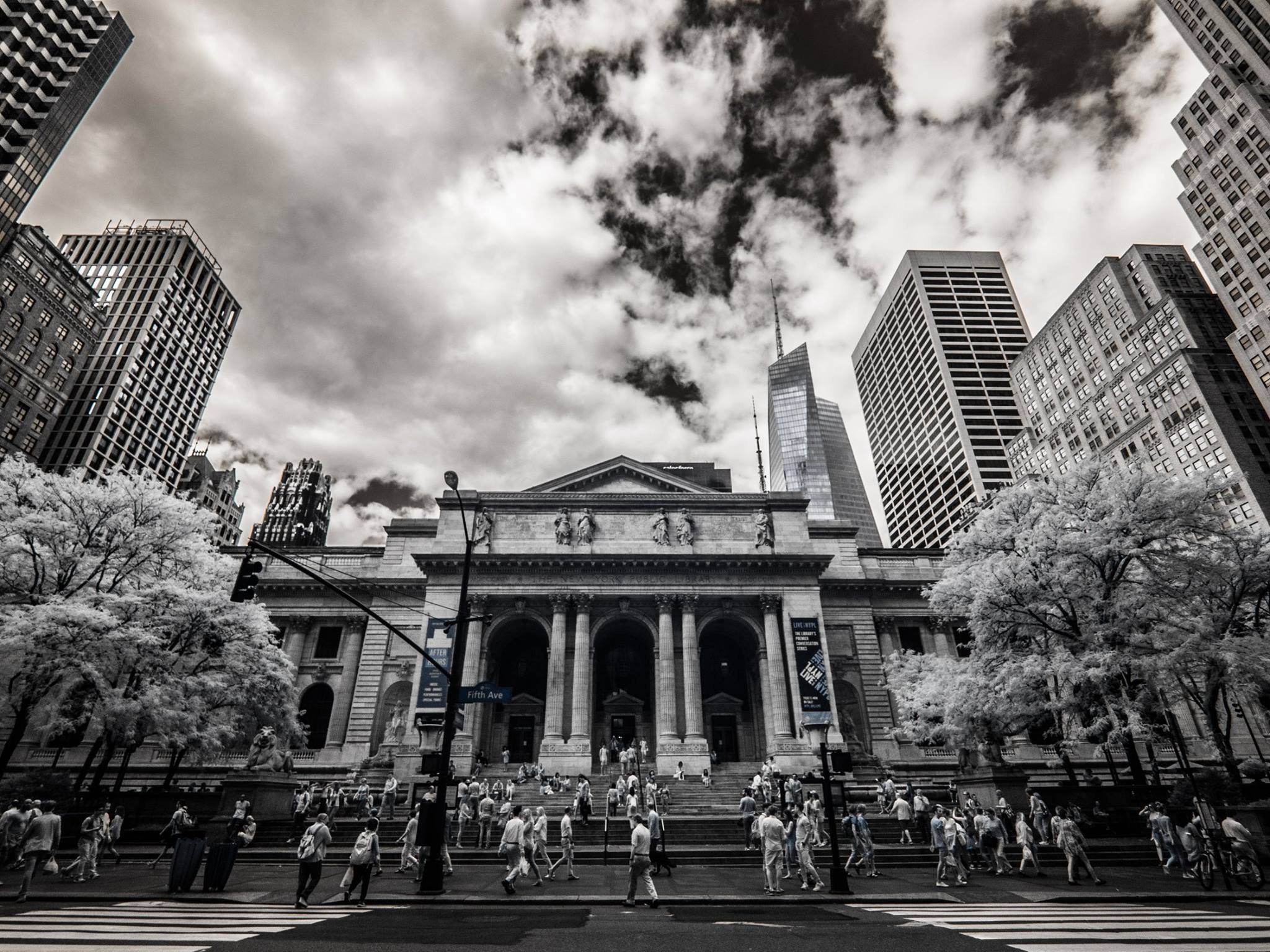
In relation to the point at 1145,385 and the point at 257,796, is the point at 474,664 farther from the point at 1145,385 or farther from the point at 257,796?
the point at 1145,385

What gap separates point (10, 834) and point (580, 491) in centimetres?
3442

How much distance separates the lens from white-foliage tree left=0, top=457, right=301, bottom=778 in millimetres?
23391

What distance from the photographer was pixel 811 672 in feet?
127

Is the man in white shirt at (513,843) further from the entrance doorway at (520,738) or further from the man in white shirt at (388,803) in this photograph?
the entrance doorway at (520,738)

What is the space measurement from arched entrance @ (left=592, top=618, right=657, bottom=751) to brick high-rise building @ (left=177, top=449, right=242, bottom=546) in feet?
251

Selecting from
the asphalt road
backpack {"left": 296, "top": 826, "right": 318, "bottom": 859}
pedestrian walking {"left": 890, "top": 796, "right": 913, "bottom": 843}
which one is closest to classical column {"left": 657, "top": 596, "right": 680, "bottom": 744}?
pedestrian walking {"left": 890, "top": 796, "right": 913, "bottom": 843}

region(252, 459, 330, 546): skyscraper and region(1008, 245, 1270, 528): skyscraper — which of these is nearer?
region(1008, 245, 1270, 528): skyscraper

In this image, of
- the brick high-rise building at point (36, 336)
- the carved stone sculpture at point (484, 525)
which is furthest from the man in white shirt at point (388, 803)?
the brick high-rise building at point (36, 336)

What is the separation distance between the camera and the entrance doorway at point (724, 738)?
43438mm

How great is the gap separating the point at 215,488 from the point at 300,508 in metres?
42.9

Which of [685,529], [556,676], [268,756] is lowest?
[268,756]

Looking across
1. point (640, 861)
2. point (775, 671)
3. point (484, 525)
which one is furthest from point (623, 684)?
point (640, 861)

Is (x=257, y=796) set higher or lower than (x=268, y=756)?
lower

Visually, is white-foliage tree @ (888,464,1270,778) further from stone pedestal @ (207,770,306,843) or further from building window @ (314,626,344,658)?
building window @ (314,626,344,658)
